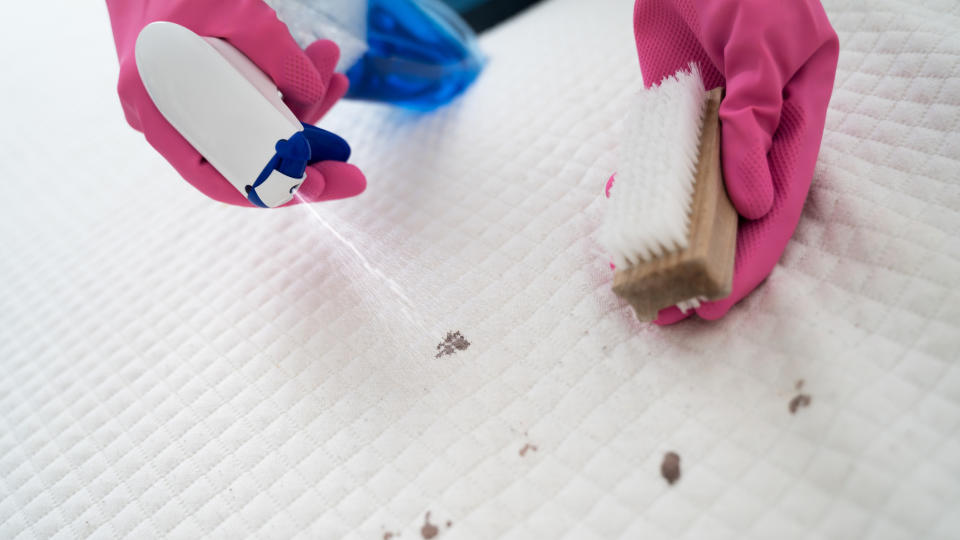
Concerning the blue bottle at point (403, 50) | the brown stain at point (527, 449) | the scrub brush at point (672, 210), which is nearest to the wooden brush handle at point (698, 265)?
the scrub brush at point (672, 210)

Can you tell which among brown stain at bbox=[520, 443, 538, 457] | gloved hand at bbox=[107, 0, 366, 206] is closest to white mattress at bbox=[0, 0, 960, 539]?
brown stain at bbox=[520, 443, 538, 457]

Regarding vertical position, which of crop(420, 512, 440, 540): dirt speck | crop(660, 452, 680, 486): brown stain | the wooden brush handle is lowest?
crop(420, 512, 440, 540): dirt speck

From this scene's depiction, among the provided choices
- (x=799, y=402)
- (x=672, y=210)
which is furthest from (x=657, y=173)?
(x=799, y=402)

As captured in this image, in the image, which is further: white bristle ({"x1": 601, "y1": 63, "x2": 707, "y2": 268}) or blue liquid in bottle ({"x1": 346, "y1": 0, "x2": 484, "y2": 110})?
blue liquid in bottle ({"x1": 346, "y1": 0, "x2": 484, "y2": 110})

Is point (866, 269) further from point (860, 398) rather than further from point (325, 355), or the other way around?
point (325, 355)

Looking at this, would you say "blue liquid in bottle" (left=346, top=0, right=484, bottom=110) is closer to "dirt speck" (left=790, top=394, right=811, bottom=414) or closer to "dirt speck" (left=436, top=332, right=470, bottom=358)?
"dirt speck" (left=436, top=332, right=470, bottom=358)

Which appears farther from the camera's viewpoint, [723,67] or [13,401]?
[13,401]

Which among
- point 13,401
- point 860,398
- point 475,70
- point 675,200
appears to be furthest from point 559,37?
point 13,401
